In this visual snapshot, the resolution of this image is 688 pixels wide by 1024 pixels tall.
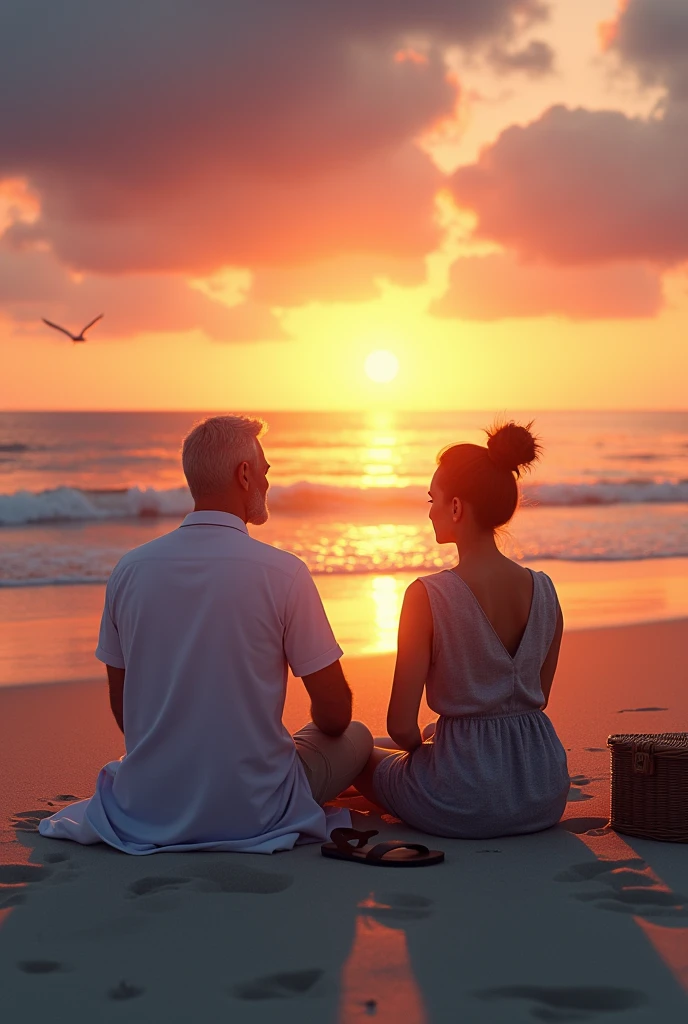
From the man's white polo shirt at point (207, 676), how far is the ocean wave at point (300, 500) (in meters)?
15.3

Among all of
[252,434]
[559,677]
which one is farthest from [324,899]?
[559,677]

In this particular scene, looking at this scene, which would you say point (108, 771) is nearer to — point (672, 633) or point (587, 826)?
point (587, 826)

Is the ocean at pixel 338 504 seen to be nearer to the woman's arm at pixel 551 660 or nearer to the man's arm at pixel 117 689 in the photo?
the woman's arm at pixel 551 660

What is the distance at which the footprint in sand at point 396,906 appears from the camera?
9.43ft

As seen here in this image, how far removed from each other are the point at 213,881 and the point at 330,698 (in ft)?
2.22

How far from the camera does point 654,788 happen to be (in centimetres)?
358

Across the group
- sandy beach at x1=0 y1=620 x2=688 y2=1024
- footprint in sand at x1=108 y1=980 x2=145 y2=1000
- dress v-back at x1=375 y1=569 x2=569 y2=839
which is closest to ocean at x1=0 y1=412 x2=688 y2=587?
dress v-back at x1=375 y1=569 x2=569 y2=839

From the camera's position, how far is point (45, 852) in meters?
3.42

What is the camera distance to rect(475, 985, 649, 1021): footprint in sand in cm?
233

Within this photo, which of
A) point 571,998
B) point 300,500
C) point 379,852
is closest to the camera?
point 571,998

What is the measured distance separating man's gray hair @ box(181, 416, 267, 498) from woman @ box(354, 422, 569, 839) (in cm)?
69

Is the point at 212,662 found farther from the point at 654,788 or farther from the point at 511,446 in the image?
the point at 654,788

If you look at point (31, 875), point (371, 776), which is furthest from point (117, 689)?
point (371, 776)

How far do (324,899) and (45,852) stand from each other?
3.25ft
